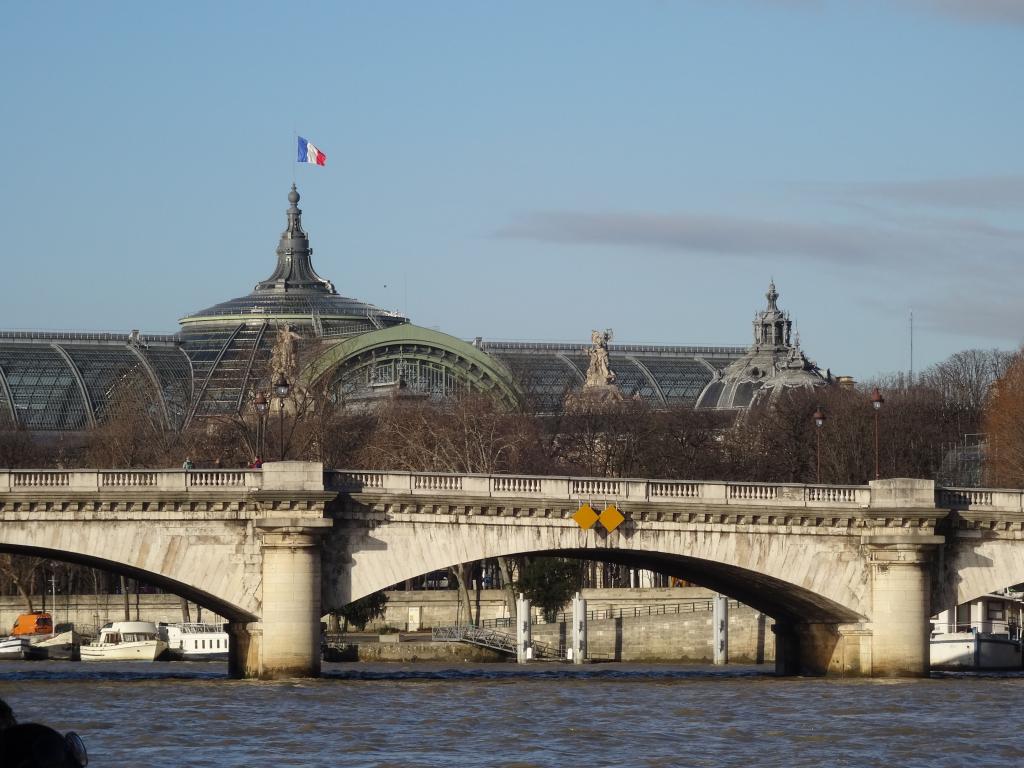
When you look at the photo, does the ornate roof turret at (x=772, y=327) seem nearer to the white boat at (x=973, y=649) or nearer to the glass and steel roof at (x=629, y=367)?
the glass and steel roof at (x=629, y=367)

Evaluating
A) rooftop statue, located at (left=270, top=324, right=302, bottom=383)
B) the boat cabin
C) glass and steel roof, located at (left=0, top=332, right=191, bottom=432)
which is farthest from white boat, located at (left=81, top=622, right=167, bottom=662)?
glass and steel roof, located at (left=0, top=332, right=191, bottom=432)

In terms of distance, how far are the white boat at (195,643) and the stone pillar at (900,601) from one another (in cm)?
3529

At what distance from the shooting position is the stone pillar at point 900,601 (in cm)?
6469

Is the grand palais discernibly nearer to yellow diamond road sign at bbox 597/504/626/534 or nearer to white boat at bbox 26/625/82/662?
white boat at bbox 26/625/82/662

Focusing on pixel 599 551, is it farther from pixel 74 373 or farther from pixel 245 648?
pixel 74 373

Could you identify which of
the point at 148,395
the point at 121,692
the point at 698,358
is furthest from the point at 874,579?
the point at 698,358

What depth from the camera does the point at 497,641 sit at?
90062 mm

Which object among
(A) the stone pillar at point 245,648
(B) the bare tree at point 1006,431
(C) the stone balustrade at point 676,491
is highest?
(B) the bare tree at point 1006,431

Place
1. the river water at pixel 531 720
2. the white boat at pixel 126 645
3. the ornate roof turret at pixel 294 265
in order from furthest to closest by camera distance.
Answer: the ornate roof turret at pixel 294 265 → the white boat at pixel 126 645 → the river water at pixel 531 720

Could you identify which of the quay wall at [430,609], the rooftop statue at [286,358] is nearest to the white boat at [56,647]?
the quay wall at [430,609]

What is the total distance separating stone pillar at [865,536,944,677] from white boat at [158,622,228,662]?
1389 inches

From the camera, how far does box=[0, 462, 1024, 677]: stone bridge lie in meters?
61.3

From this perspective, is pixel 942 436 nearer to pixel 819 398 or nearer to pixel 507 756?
pixel 819 398

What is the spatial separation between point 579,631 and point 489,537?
24097mm
